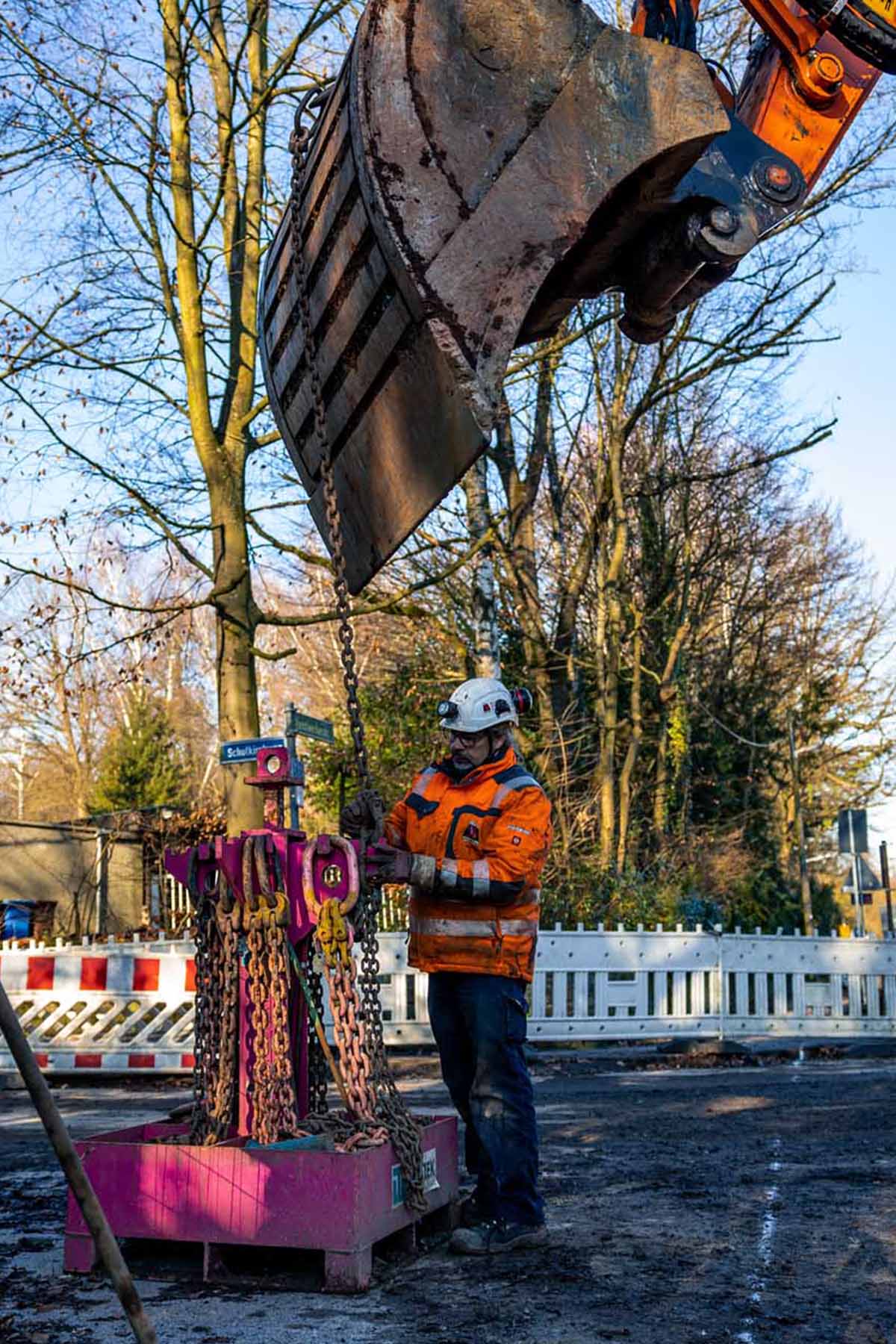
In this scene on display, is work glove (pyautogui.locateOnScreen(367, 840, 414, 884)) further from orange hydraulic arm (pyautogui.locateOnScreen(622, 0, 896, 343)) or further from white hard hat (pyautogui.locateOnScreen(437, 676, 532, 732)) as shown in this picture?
orange hydraulic arm (pyautogui.locateOnScreen(622, 0, 896, 343))

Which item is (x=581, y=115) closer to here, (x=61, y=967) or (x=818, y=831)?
(x=61, y=967)

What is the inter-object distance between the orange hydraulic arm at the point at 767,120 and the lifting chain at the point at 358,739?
39.2 inches

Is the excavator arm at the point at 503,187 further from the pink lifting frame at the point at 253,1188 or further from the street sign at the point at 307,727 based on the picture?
the street sign at the point at 307,727

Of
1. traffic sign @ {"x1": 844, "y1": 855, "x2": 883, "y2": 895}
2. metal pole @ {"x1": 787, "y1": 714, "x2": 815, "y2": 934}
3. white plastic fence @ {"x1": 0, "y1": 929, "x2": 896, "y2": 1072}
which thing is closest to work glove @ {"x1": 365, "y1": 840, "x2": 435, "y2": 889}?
white plastic fence @ {"x1": 0, "y1": 929, "x2": 896, "y2": 1072}

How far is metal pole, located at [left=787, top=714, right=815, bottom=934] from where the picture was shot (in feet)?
93.8

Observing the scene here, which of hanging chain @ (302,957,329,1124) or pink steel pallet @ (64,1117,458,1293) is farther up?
hanging chain @ (302,957,329,1124)

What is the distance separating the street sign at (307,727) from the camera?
10.9m

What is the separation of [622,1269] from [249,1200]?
3.95 ft

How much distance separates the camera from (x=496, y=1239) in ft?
17.2

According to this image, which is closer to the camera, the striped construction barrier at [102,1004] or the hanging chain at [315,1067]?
the hanging chain at [315,1067]

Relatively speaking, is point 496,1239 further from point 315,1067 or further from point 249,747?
point 249,747

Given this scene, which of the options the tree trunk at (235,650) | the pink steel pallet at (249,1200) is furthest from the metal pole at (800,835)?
the pink steel pallet at (249,1200)

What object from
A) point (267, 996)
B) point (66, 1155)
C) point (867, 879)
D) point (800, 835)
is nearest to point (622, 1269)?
point (267, 996)

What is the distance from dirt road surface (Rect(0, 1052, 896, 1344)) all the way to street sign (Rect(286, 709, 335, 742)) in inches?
135
